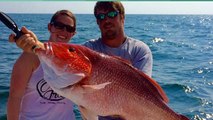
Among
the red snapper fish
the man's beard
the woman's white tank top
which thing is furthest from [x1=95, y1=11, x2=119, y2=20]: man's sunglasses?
the red snapper fish

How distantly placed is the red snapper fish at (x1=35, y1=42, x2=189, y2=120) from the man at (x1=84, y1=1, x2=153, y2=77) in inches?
46.4

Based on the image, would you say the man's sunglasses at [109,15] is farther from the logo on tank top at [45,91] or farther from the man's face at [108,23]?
Answer: the logo on tank top at [45,91]

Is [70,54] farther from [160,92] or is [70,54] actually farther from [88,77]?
[160,92]

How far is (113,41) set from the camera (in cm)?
391

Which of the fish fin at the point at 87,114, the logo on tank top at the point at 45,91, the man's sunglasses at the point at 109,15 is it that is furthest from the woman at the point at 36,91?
the fish fin at the point at 87,114

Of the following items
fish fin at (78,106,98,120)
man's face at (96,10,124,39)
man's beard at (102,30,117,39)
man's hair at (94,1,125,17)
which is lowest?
fish fin at (78,106,98,120)

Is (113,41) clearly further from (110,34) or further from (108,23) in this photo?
(108,23)

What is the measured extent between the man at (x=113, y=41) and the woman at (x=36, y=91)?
1.07ft

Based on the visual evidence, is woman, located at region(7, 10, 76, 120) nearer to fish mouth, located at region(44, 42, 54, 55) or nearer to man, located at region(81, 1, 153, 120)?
man, located at region(81, 1, 153, 120)

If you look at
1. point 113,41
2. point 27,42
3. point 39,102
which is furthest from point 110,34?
point 27,42

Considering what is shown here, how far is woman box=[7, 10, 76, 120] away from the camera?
323 centimetres

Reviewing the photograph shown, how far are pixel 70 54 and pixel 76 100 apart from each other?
1.12 feet

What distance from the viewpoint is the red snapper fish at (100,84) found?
246 cm

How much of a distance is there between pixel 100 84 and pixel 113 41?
58.8 inches
